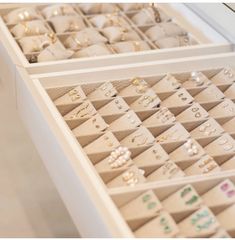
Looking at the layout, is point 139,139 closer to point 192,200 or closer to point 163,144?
point 163,144

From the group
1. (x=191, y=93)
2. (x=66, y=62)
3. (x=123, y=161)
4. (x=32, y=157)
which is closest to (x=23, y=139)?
(x=32, y=157)

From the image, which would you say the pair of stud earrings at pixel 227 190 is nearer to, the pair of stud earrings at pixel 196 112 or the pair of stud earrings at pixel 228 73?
the pair of stud earrings at pixel 196 112

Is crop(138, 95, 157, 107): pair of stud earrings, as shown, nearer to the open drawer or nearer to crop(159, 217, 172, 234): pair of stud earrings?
the open drawer

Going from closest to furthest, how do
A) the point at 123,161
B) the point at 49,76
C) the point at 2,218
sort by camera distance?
the point at 123,161
the point at 49,76
the point at 2,218

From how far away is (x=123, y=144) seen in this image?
135 cm

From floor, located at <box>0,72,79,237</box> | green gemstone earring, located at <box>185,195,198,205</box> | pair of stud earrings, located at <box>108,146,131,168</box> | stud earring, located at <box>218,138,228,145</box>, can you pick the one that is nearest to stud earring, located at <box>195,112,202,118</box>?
stud earring, located at <box>218,138,228,145</box>

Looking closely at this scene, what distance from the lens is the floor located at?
1.69m

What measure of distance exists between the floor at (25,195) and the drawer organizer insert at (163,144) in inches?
13.6

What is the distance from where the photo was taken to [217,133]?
4.44 feet

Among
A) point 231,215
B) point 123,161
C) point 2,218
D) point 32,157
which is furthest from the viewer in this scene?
point 32,157

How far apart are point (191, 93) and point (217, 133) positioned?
0.66 feet

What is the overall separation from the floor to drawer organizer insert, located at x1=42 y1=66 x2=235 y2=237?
0.35 m

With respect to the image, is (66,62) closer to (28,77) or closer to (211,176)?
(28,77)

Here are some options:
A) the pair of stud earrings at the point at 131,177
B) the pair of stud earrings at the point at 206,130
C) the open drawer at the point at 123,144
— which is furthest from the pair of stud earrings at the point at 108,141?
the pair of stud earrings at the point at 206,130
